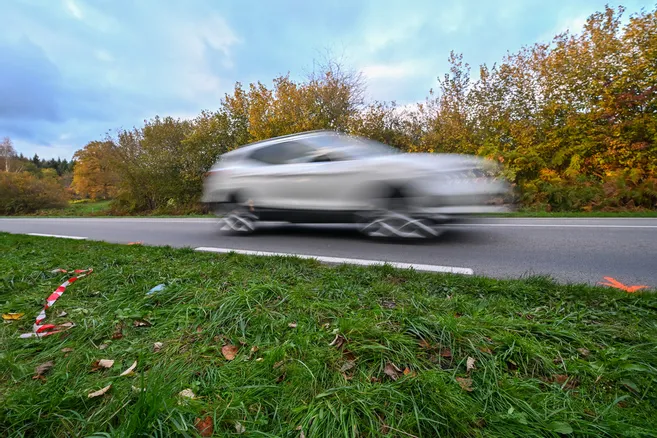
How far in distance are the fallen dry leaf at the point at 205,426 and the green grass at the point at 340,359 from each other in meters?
0.02

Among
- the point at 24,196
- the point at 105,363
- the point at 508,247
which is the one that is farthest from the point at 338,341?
the point at 24,196

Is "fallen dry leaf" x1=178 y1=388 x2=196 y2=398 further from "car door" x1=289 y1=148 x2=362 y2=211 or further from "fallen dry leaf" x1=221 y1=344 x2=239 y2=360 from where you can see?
"car door" x1=289 y1=148 x2=362 y2=211

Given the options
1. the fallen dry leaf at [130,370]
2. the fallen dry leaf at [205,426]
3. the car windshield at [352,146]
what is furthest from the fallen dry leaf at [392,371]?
the car windshield at [352,146]

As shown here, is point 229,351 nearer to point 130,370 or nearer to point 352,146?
point 130,370

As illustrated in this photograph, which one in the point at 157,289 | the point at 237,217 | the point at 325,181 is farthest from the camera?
the point at 237,217

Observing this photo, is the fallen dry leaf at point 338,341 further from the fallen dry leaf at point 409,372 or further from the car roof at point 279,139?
the car roof at point 279,139

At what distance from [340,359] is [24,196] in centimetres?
3260

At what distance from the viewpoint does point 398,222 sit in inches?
175

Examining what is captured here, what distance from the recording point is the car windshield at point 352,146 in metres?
4.78

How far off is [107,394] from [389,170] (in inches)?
147

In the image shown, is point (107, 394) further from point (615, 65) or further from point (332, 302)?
point (615, 65)

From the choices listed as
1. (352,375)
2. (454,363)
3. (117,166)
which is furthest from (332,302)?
(117,166)

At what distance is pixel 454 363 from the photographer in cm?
153

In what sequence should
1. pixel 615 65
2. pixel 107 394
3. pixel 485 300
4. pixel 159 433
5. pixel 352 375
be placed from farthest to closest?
pixel 615 65 < pixel 485 300 < pixel 352 375 < pixel 107 394 < pixel 159 433
